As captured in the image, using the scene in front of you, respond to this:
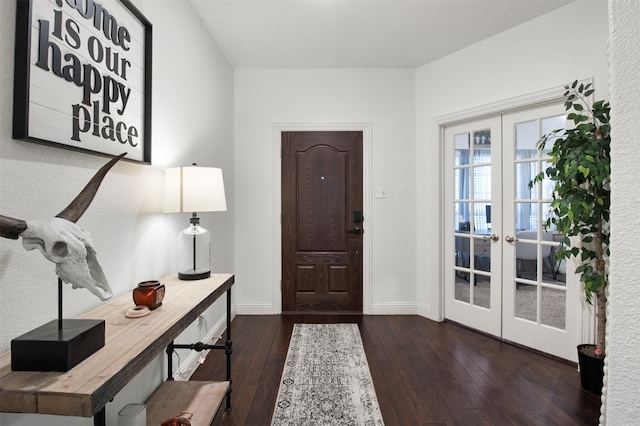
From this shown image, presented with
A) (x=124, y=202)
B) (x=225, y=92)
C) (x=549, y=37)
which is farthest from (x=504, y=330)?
(x=225, y=92)

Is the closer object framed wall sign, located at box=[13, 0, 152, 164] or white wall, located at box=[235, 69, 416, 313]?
framed wall sign, located at box=[13, 0, 152, 164]

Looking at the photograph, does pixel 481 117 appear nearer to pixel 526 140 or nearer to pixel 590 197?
pixel 526 140

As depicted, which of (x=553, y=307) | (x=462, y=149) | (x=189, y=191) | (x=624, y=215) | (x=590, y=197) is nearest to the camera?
(x=624, y=215)

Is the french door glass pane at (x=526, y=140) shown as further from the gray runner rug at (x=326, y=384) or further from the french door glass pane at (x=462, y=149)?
the gray runner rug at (x=326, y=384)

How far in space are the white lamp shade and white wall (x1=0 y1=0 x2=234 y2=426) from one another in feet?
0.39

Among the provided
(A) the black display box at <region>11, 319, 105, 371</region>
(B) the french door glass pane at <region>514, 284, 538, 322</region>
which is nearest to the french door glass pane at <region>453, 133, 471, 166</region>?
(B) the french door glass pane at <region>514, 284, 538, 322</region>

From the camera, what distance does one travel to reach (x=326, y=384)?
2.25m

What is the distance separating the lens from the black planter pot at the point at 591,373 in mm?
2111

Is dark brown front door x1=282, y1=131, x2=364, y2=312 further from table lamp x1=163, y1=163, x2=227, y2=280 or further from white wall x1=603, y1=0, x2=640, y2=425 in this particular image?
white wall x1=603, y1=0, x2=640, y2=425

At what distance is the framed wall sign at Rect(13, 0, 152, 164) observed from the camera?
1127mm

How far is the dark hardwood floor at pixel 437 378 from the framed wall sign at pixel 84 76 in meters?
1.56

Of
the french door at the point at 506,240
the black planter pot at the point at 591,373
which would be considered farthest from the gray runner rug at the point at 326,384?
the black planter pot at the point at 591,373

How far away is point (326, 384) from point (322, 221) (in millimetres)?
1828

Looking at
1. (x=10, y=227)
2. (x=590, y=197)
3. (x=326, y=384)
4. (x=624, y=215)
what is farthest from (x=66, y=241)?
(x=590, y=197)
